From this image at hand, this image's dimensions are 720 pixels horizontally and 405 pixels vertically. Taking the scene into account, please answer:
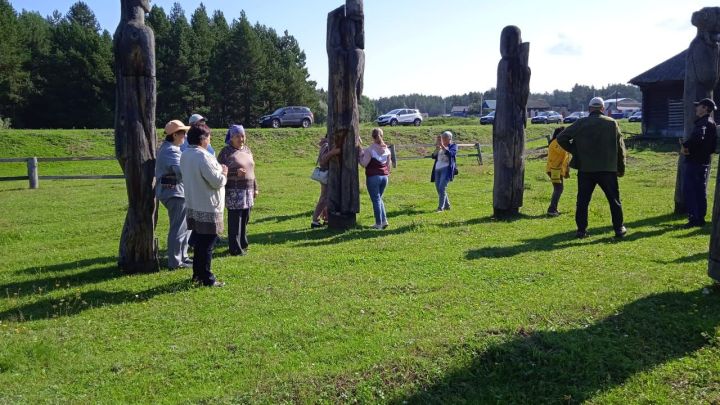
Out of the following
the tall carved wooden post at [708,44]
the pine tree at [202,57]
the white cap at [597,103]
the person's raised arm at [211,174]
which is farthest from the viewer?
the pine tree at [202,57]

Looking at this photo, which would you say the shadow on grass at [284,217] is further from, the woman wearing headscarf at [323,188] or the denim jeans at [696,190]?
the denim jeans at [696,190]

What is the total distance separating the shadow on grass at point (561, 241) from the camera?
8523 millimetres

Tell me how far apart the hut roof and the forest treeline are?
3317cm

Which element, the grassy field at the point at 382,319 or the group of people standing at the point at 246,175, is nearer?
the grassy field at the point at 382,319

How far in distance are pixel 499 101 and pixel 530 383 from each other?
737cm

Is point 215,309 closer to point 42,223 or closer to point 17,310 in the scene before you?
point 17,310

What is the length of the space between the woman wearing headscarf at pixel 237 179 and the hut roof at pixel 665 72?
28.7m

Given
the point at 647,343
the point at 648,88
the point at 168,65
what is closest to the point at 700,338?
the point at 647,343

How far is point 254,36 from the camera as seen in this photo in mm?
55312

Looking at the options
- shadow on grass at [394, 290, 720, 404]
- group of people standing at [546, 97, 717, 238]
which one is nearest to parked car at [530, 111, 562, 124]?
group of people standing at [546, 97, 717, 238]

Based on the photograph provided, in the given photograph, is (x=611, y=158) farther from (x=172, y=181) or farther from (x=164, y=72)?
(x=164, y=72)

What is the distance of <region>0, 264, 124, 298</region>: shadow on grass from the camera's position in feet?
24.3

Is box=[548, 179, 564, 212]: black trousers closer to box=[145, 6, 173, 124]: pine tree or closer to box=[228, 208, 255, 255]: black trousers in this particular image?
box=[228, 208, 255, 255]: black trousers

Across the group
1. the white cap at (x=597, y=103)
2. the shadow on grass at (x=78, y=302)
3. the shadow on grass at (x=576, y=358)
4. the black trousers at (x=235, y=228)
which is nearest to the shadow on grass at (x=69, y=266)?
the shadow on grass at (x=78, y=302)
